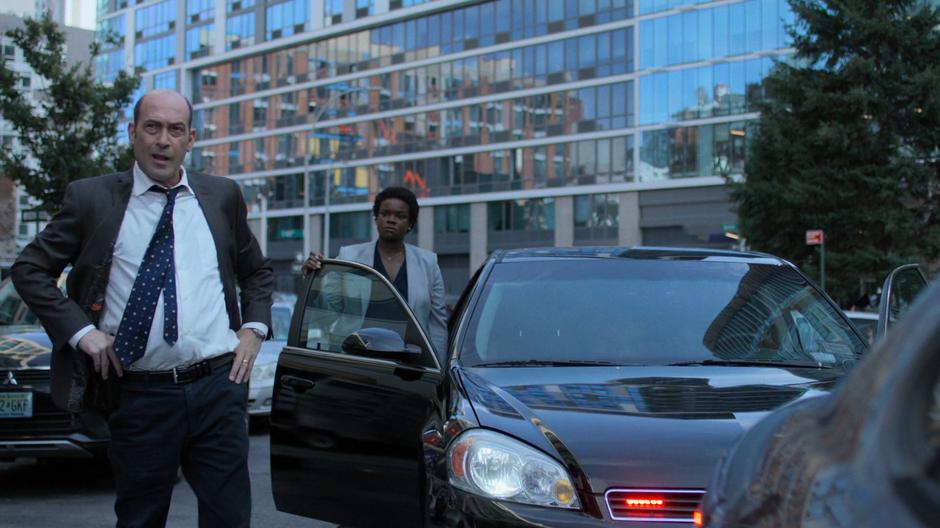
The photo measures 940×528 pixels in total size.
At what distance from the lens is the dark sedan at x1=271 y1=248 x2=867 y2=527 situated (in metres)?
3.21

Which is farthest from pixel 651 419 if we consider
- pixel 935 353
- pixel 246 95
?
pixel 246 95

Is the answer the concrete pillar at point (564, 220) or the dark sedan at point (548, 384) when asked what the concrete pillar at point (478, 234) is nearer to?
the concrete pillar at point (564, 220)

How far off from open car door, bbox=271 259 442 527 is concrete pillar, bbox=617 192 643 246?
43.8 m

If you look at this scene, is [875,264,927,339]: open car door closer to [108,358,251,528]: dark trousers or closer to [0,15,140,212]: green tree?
[108,358,251,528]: dark trousers

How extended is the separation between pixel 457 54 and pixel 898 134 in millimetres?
32285

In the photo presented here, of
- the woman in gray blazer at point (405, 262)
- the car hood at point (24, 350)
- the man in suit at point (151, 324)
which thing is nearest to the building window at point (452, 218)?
the car hood at point (24, 350)

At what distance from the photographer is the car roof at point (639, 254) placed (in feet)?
15.7

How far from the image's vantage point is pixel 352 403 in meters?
4.66

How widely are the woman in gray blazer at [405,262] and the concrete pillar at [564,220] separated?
1772 inches

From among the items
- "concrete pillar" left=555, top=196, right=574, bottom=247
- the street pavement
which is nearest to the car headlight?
the street pavement

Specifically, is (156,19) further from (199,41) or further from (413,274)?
(413,274)

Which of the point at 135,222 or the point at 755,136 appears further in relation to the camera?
the point at 755,136

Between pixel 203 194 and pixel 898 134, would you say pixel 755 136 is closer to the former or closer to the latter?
pixel 898 134

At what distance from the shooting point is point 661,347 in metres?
4.16
